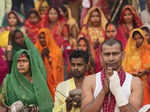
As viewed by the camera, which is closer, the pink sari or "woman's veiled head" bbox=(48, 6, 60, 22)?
the pink sari

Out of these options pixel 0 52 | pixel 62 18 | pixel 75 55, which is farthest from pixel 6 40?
pixel 75 55

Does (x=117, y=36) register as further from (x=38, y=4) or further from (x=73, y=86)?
(x=73, y=86)

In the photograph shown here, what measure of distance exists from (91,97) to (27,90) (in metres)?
2.47

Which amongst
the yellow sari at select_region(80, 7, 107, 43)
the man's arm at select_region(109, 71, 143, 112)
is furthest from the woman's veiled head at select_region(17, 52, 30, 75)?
the yellow sari at select_region(80, 7, 107, 43)

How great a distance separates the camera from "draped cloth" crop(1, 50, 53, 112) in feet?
24.4

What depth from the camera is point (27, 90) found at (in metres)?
7.61

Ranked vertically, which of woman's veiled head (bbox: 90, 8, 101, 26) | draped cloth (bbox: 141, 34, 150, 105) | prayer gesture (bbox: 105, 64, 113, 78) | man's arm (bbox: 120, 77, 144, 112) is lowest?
draped cloth (bbox: 141, 34, 150, 105)

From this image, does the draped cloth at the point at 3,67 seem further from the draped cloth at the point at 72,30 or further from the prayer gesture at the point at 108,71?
the prayer gesture at the point at 108,71

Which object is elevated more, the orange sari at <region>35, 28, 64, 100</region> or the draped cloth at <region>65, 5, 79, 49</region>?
the draped cloth at <region>65, 5, 79, 49</region>

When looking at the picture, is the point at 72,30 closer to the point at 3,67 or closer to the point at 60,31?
the point at 60,31

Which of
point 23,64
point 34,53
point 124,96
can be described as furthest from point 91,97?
point 34,53

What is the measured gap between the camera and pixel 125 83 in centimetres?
530

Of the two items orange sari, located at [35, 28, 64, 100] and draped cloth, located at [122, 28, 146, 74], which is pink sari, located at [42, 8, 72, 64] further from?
draped cloth, located at [122, 28, 146, 74]

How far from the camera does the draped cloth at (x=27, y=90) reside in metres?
7.45
